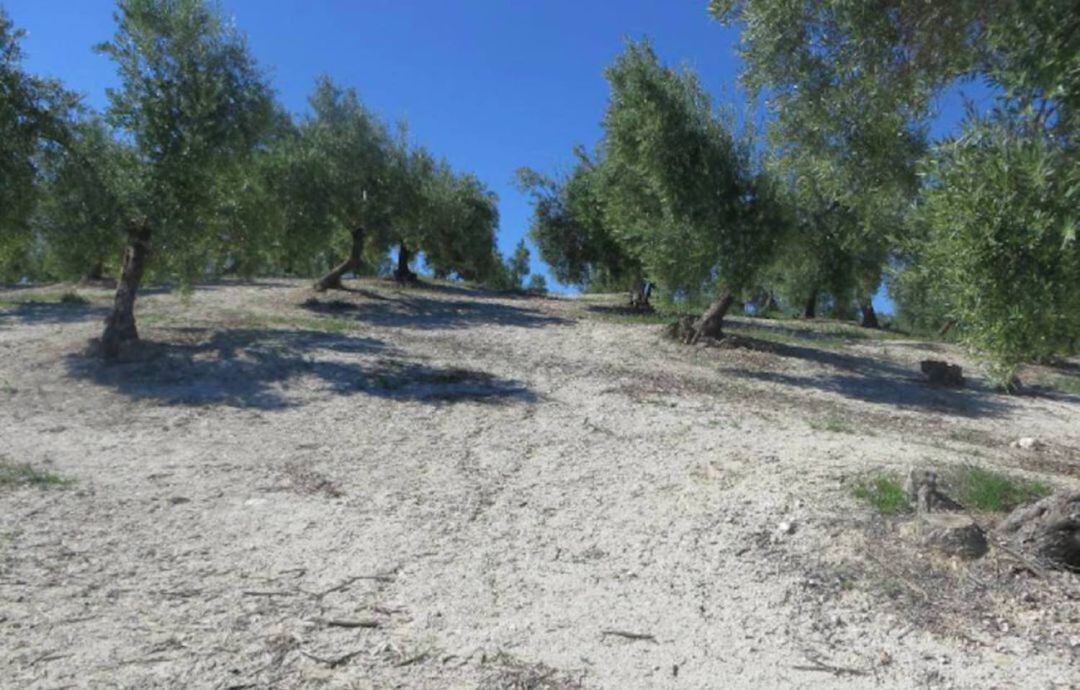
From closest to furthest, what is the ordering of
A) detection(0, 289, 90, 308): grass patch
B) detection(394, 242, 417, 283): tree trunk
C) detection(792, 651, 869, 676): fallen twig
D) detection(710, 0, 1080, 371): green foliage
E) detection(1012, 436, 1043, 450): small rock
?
detection(792, 651, 869, 676): fallen twig
detection(710, 0, 1080, 371): green foliage
detection(1012, 436, 1043, 450): small rock
detection(0, 289, 90, 308): grass patch
detection(394, 242, 417, 283): tree trunk

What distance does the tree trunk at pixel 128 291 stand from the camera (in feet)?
48.1

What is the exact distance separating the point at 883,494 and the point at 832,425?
4144 mm

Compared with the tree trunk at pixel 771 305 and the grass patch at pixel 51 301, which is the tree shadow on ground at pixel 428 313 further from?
the tree trunk at pixel 771 305

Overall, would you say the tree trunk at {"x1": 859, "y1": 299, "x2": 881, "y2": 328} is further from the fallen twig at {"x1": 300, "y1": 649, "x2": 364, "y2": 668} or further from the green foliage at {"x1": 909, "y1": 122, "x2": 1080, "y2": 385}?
the fallen twig at {"x1": 300, "y1": 649, "x2": 364, "y2": 668}

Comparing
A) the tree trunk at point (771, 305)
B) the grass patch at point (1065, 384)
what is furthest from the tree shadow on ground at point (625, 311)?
the tree trunk at point (771, 305)

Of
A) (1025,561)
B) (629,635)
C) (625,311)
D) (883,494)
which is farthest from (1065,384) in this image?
(629,635)

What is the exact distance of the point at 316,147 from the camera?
79.1 feet

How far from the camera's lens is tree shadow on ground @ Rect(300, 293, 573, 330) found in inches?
856

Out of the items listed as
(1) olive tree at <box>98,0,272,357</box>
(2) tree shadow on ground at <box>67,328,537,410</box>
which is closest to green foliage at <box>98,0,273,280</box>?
(1) olive tree at <box>98,0,272,357</box>

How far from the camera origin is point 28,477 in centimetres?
798

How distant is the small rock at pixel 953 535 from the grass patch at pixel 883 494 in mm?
524

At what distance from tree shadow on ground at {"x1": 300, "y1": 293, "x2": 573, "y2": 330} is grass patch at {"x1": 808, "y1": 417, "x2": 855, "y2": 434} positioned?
1140 cm

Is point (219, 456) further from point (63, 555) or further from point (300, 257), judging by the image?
point (300, 257)

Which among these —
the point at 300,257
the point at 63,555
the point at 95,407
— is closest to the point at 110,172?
the point at 95,407
